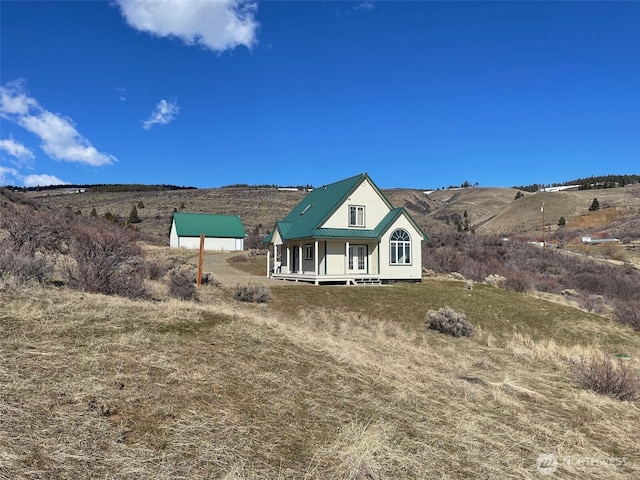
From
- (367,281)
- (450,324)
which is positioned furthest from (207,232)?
(450,324)

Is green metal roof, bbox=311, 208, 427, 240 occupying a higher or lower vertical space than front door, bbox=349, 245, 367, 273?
higher

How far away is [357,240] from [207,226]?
3545 centimetres

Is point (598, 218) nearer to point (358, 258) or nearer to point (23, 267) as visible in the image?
point (358, 258)

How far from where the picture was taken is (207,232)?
58.5 metres

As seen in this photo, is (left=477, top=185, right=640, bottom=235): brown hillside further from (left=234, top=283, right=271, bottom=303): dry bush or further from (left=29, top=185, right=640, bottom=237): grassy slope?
(left=234, top=283, right=271, bottom=303): dry bush

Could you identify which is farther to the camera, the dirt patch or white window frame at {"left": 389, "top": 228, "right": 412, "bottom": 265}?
the dirt patch

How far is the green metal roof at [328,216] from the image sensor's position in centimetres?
2728

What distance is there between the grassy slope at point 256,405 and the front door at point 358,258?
17.1m

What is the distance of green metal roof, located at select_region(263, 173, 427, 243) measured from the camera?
1074 inches

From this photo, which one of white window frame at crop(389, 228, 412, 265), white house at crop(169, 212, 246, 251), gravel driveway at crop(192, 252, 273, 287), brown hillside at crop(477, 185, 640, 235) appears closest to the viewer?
gravel driveway at crop(192, 252, 273, 287)

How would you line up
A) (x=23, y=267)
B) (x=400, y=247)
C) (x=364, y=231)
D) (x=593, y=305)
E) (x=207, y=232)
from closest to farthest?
(x=23, y=267) → (x=593, y=305) → (x=364, y=231) → (x=400, y=247) → (x=207, y=232)

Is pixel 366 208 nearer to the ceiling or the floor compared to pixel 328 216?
nearer to the ceiling

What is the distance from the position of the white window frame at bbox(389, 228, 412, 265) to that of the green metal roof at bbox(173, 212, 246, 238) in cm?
3367

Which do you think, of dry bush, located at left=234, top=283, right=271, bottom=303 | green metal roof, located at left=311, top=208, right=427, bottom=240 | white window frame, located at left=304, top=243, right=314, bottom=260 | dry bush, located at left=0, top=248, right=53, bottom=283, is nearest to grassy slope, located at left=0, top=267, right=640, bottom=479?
dry bush, located at left=0, top=248, right=53, bottom=283
